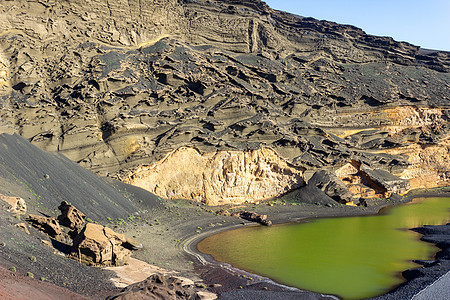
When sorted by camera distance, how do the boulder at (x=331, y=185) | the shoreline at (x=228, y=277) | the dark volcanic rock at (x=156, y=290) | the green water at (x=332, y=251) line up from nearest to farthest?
the dark volcanic rock at (x=156, y=290), the shoreline at (x=228, y=277), the green water at (x=332, y=251), the boulder at (x=331, y=185)

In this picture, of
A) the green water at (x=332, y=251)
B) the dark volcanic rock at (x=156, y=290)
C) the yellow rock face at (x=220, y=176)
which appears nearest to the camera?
the dark volcanic rock at (x=156, y=290)

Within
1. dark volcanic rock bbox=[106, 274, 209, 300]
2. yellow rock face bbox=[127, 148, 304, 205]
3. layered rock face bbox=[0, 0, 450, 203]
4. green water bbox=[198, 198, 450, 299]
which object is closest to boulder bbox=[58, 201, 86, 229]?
dark volcanic rock bbox=[106, 274, 209, 300]

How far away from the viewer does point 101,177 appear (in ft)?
88.7

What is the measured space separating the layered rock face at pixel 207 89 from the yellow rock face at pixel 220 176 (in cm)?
28

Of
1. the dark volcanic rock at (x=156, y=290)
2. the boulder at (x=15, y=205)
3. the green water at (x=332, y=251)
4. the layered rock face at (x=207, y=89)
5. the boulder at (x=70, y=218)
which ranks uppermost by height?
the layered rock face at (x=207, y=89)

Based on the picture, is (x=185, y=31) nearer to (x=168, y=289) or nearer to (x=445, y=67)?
(x=168, y=289)

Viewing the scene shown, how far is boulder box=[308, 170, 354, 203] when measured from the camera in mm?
34219

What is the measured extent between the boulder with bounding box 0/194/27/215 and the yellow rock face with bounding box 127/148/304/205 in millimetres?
12802

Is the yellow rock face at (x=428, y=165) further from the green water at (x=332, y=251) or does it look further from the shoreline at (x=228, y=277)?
the shoreline at (x=228, y=277)

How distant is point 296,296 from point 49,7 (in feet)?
105

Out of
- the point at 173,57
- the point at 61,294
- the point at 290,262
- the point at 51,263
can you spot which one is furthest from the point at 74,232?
the point at 173,57

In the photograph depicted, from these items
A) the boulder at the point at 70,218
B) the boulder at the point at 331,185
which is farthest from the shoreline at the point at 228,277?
the boulder at the point at 331,185

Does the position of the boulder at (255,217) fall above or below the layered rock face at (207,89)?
below

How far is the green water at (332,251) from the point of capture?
16.7 meters
